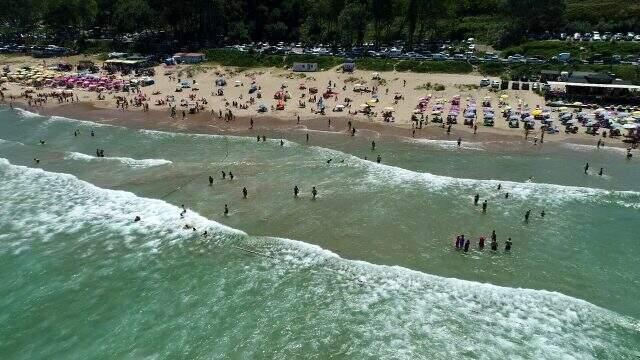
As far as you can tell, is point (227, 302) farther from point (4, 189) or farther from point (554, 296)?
point (4, 189)

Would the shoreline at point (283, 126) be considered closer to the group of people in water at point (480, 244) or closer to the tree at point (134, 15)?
the group of people in water at point (480, 244)

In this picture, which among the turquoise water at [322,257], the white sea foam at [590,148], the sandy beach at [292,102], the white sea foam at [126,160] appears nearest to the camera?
the turquoise water at [322,257]

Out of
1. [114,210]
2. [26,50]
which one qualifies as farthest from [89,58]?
[114,210]

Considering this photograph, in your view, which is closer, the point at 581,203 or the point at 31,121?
the point at 581,203

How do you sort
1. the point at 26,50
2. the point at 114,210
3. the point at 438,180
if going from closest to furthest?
the point at 114,210 → the point at 438,180 → the point at 26,50

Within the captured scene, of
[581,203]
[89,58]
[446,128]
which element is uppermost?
[89,58]

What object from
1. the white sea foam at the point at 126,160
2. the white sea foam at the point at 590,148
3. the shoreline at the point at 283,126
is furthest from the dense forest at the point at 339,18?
the white sea foam at the point at 126,160
